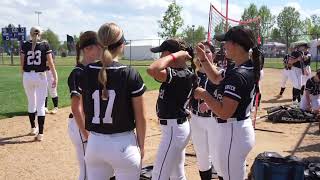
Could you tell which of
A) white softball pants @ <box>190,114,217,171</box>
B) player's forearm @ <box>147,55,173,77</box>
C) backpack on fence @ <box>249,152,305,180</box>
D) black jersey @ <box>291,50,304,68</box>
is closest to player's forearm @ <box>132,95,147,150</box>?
player's forearm @ <box>147,55,173,77</box>

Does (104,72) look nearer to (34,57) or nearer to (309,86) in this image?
(34,57)

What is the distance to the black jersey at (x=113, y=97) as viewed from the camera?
131 inches

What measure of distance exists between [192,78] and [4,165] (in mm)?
3998

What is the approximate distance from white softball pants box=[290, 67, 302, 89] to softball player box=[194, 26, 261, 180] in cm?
1079

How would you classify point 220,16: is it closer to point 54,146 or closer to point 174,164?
point 54,146

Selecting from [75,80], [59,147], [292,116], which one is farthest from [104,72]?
[292,116]

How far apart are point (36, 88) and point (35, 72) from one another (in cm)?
32

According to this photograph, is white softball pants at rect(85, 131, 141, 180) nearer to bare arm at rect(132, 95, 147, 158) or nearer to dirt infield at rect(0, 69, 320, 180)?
bare arm at rect(132, 95, 147, 158)

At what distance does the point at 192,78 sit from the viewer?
4363 millimetres

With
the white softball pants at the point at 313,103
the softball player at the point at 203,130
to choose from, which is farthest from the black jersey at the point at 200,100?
the white softball pants at the point at 313,103

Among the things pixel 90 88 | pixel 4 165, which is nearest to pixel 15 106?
pixel 4 165

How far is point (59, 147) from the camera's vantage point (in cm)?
801

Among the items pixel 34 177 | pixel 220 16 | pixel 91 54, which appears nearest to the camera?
pixel 91 54

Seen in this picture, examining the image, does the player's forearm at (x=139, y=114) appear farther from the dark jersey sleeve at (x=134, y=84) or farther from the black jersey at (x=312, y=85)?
the black jersey at (x=312, y=85)
